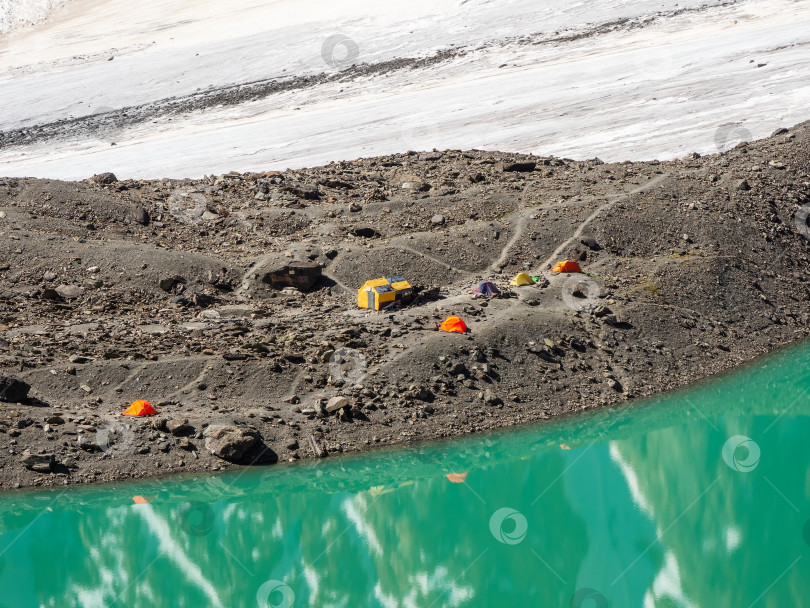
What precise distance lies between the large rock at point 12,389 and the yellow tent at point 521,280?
31.4 ft

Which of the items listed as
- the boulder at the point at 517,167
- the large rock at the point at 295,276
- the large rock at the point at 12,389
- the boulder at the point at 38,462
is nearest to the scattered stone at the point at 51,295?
the large rock at the point at 12,389

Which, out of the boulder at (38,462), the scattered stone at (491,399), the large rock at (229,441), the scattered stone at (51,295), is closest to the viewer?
the boulder at (38,462)

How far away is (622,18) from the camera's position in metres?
42.5

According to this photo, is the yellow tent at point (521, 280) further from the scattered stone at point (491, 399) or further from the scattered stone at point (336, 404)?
the scattered stone at point (336, 404)

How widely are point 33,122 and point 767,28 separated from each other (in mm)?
32451

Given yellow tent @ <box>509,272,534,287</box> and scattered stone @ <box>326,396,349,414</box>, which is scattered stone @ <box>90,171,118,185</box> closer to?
yellow tent @ <box>509,272,534,287</box>

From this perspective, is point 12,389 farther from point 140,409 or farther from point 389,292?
point 389,292

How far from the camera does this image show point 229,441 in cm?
1405

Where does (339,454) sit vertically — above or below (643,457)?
above

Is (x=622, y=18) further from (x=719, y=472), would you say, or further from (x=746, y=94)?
(x=719, y=472)

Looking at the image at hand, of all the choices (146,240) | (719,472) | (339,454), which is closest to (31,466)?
(339,454)

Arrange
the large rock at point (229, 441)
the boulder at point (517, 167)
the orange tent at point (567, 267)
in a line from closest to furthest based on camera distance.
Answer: the large rock at point (229, 441)
the orange tent at point (567, 267)
the boulder at point (517, 167)

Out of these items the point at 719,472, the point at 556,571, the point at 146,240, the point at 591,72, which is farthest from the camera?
the point at 591,72

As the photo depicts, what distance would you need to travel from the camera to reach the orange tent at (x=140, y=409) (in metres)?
14.7
